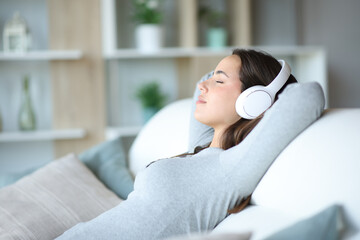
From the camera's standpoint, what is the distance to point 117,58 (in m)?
3.55

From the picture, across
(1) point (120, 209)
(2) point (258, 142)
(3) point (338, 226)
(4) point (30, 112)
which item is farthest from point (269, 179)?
(4) point (30, 112)

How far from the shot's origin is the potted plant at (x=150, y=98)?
11.4 ft

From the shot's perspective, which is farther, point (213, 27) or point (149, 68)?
point (149, 68)

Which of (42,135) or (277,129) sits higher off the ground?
(277,129)

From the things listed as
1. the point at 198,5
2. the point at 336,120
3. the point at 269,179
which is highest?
the point at 198,5

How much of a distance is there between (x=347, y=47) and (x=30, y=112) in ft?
7.66

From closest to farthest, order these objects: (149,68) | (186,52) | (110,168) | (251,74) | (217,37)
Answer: (251,74) → (110,168) → (186,52) → (217,37) → (149,68)

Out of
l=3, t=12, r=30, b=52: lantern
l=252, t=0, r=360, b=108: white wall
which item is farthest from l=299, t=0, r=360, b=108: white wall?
l=3, t=12, r=30, b=52: lantern

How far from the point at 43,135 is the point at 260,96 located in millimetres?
2425

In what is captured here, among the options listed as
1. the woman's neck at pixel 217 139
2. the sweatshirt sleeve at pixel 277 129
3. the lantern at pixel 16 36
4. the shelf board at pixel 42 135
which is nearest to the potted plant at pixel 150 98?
the shelf board at pixel 42 135

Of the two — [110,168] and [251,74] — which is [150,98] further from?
[251,74]

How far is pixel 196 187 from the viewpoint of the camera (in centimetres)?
105

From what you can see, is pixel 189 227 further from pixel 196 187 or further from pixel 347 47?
pixel 347 47

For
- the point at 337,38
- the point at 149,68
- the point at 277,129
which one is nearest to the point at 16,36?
the point at 149,68
